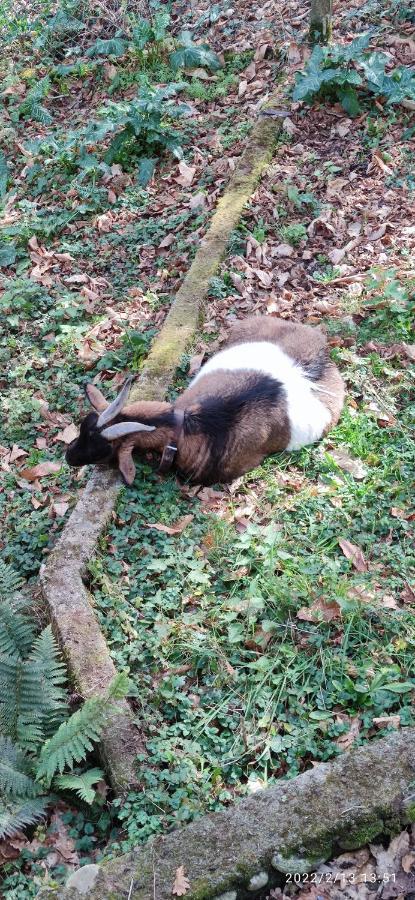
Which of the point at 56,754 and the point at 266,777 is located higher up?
the point at 56,754

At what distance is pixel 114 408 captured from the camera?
17.6 feet

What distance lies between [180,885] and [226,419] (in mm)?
3003

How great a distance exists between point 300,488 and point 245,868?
2.53 metres

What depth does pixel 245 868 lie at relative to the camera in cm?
330

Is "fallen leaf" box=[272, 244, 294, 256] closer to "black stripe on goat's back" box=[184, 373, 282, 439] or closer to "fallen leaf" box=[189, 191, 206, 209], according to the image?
"fallen leaf" box=[189, 191, 206, 209]

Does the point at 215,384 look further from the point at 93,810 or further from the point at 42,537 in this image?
the point at 93,810

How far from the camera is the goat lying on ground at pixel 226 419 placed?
5414mm

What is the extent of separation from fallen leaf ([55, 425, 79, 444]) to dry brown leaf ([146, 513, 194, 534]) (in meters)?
1.19

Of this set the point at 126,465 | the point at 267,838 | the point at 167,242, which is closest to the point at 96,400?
the point at 126,465

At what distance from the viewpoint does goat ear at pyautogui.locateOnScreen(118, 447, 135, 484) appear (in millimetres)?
5336

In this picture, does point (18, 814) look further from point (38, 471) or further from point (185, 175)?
point (185, 175)

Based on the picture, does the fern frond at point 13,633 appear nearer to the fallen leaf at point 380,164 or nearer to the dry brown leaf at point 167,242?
the dry brown leaf at point 167,242

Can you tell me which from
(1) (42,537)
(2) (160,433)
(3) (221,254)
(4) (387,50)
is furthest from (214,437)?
(4) (387,50)

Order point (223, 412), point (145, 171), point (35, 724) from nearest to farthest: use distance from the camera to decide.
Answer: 1. point (35, 724)
2. point (223, 412)
3. point (145, 171)
